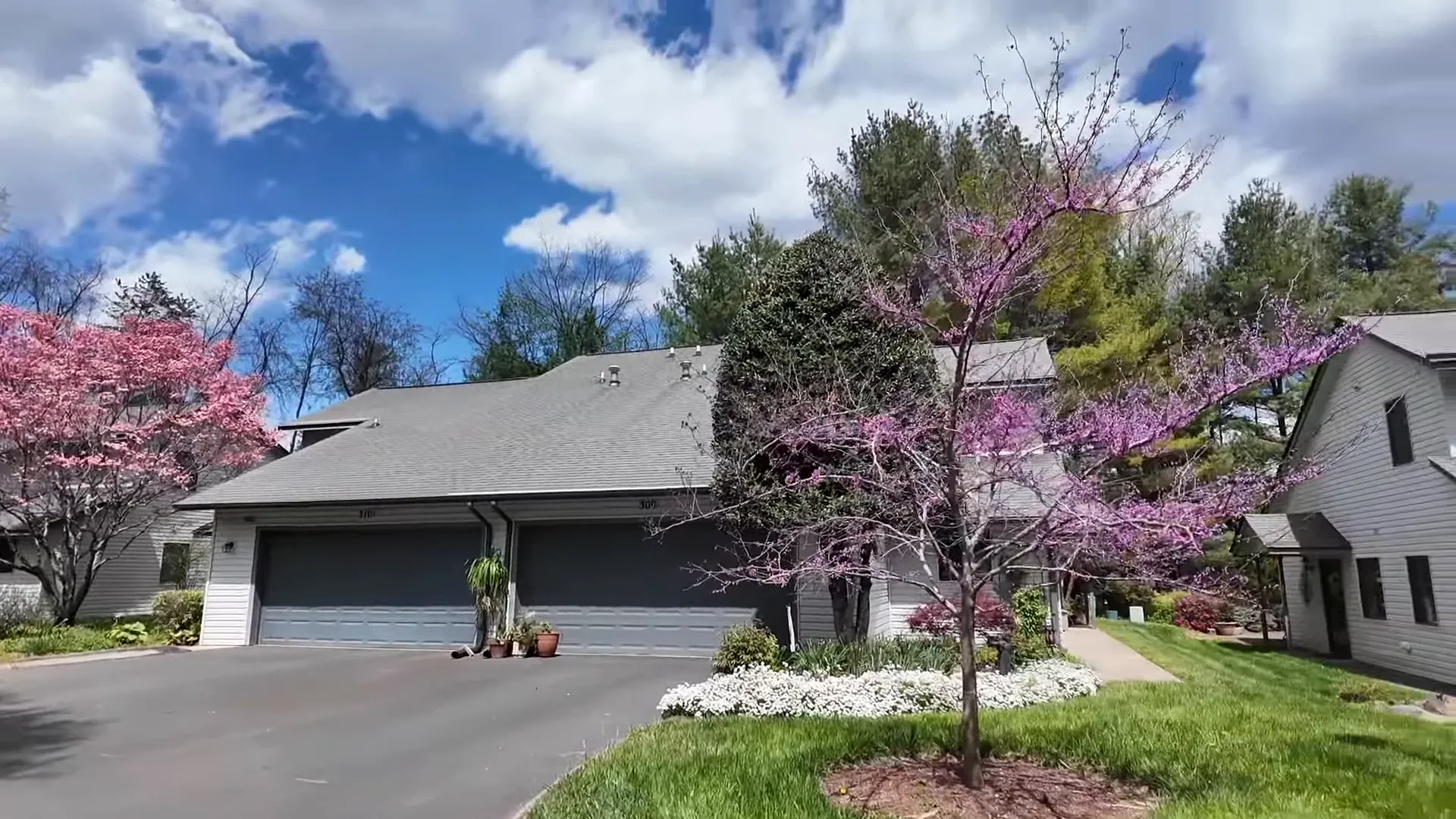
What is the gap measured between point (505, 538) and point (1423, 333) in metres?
15.6

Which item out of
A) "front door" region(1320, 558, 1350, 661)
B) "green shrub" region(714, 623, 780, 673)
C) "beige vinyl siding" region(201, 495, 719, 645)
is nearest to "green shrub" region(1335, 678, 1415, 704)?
"front door" region(1320, 558, 1350, 661)

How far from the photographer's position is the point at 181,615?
16.2 m

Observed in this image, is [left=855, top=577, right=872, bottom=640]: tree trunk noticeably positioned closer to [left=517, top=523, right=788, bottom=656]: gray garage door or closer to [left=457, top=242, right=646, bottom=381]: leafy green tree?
[left=517, top=523, right=788, bottom=656]: gray garage door

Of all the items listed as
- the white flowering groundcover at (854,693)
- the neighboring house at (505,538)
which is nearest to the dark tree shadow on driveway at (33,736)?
the white flowering groundcover at (854,693)

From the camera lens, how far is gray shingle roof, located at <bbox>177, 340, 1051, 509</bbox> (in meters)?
14.5

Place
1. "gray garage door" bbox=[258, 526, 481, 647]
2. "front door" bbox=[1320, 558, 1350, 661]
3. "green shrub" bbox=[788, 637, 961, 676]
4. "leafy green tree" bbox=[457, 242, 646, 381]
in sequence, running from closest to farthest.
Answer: "green shrub" bbox=[788, 637, 961, 676] < "gray garage door" bbox=[258, 526, 481, 647] < "front door" bbox=[1320, 558, 1350, 661] < "leafy green tree" bbox=[457, 242, 646, 381]

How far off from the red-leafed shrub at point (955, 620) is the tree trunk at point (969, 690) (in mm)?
4759

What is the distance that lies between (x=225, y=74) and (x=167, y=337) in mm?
7602

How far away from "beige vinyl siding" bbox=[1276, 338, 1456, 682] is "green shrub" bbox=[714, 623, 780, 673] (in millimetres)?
7881

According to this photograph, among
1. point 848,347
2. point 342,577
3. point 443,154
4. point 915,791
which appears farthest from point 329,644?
point 915,791

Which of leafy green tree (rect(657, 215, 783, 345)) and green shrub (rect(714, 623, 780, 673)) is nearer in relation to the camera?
green shrub (rect(714, 623, 780, 673))

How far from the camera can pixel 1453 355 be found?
12.3 m

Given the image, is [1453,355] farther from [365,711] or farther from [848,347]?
[365,711]

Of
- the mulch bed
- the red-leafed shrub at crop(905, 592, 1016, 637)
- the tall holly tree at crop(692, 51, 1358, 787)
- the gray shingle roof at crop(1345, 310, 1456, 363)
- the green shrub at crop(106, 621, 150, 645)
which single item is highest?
the gray shingle roof at crop(1345, 310, 1456, 363)
